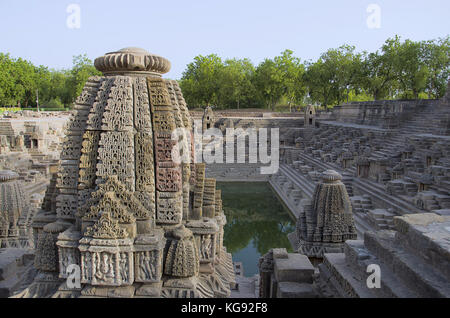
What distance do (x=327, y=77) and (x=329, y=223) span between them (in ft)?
123

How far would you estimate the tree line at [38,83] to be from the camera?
45281 millimetres

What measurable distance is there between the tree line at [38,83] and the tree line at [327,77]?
666 inches

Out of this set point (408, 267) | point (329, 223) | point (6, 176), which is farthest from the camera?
point (6, 176)

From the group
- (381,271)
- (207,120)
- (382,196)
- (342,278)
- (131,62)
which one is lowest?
(382,196)

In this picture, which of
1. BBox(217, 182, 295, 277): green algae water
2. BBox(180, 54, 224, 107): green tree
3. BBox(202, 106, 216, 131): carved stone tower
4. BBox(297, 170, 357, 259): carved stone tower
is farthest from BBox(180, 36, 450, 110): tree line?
BBox(297, 170, 357, 259): carved stone tower

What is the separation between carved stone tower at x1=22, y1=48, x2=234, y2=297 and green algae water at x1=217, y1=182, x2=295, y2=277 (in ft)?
22.1

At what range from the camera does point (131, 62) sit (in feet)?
16.4

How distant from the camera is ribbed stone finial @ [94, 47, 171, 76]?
4996 millimetres

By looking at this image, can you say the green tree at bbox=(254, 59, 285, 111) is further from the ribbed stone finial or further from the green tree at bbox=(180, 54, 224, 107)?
the ribbed stone finial

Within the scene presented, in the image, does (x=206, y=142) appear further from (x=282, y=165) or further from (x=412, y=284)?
(x=412, y=284)

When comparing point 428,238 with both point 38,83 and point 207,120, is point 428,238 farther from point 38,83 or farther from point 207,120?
point 38,83

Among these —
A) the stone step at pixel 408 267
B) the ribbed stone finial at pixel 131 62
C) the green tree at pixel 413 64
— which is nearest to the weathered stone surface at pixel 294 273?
the stone step at pixel 408 267

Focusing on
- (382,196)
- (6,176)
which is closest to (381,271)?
(6,176)
